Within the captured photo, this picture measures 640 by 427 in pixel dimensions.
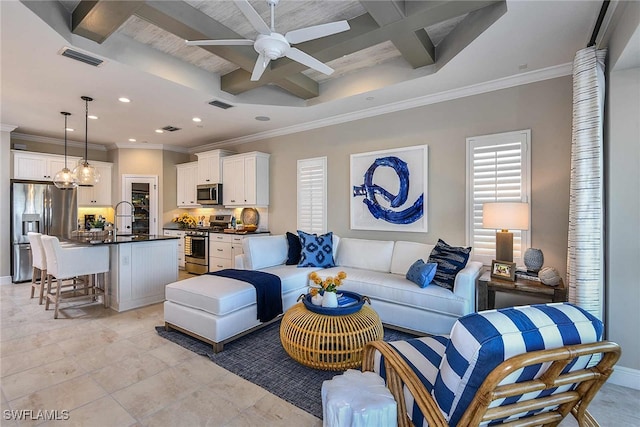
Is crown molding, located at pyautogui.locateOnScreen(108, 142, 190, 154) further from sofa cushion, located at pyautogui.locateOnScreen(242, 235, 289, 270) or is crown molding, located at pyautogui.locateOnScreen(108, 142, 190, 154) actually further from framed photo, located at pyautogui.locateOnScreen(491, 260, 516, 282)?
framed photo, located at pyautogui.locateOnScreen(491, 260, 516, 282)

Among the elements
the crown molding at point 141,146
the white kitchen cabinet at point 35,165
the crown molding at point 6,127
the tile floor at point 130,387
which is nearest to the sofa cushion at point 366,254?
the tile floor at point 130,387

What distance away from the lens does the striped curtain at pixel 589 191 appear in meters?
2.34

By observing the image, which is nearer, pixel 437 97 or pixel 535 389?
pixel 535 389

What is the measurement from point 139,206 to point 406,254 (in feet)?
19.9

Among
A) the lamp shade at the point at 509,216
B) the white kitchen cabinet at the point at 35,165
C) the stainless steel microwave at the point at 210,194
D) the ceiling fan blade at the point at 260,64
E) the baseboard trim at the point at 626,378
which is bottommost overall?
the baseboard trim at the point at 626,378

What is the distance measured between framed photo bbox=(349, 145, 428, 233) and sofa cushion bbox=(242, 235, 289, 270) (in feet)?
3.79

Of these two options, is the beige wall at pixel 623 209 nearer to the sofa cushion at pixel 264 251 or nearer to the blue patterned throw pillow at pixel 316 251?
the blue patterned throw pillow at pixel 316 251

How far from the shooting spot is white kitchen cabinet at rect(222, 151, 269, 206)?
18.3ft

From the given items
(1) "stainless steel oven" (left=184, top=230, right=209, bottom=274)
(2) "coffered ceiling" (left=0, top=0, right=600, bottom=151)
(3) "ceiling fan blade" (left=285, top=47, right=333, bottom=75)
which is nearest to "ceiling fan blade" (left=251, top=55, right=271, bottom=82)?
(3) "ceiling fan blade" (left=285, top=47, right=333, bottom=75)

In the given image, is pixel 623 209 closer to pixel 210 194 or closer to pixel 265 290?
pixel 265 290

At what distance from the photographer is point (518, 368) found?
39.0 inches

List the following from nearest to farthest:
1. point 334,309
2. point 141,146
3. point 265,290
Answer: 1. point 334,309
2. point 265,290
3. point 141,146

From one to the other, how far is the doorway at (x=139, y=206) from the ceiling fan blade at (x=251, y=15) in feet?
19.4

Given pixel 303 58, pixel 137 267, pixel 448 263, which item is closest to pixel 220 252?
pixel 137 267
